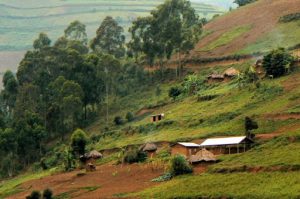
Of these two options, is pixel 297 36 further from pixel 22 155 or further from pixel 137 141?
pixel 22 155

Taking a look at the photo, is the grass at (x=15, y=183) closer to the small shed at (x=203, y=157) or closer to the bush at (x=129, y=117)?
the bush at (x=129, y=117)

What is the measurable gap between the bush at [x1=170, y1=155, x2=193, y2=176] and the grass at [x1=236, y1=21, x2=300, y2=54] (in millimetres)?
48344

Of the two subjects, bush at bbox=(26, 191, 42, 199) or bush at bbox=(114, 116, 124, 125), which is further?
bush at bbox=(114, 116, 124, 125)

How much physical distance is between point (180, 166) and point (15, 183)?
1291 inches

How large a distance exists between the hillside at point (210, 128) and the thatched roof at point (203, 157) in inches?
23.7

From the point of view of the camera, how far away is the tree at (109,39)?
13838 cm

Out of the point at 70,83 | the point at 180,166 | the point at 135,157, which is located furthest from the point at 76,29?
the point at 180,166

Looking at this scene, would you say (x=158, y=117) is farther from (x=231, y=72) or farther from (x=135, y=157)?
(x=135, y=157)

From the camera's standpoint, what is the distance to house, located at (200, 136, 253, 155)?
7300cm

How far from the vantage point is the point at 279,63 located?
310ft

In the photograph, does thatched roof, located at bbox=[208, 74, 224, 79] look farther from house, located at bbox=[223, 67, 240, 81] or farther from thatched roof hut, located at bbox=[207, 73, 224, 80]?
house, located at bbox=[223, 67, 240, 81]

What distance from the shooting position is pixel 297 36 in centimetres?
11506

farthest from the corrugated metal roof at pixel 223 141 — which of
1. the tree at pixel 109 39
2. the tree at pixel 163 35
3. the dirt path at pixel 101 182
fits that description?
the tree at pixel 109 39

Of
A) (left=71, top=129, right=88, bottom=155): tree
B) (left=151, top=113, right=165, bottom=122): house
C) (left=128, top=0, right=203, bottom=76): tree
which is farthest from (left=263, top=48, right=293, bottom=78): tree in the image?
(left=128, top=0, right=203, bottom=76): tree
